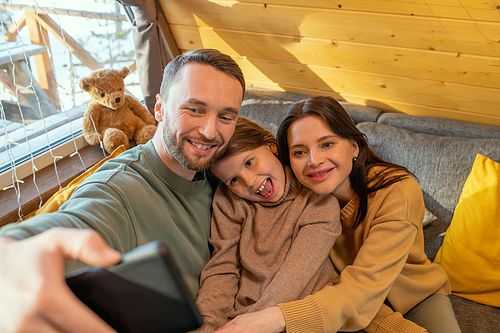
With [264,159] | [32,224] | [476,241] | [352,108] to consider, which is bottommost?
[476,241]

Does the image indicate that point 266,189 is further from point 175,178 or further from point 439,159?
point 439,159

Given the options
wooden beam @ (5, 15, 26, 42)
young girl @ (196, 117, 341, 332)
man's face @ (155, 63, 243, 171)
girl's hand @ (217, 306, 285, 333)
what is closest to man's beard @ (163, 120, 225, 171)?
man's face @ (155, 63, 243, 171)

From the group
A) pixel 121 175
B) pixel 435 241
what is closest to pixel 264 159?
pixel 121 175

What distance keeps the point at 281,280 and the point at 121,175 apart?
1.86ft

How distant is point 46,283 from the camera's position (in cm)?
33

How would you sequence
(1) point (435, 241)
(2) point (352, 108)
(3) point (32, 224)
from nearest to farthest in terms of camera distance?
(3) point (32, 224), (1) point (435, 241), (2) point (352, 108)

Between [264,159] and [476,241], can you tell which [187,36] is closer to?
[264,159]

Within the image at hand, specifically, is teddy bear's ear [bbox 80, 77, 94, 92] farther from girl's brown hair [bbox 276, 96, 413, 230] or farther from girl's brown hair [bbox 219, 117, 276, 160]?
girl's brown hair [bbox 276, 96, 413, 230]

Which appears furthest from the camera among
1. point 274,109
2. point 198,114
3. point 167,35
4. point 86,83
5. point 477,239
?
point 167,35

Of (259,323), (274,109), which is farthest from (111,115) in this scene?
(259,323)

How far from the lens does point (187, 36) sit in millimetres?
2174

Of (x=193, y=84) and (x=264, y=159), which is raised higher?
(x=193, y=84)

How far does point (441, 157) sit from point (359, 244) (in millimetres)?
611

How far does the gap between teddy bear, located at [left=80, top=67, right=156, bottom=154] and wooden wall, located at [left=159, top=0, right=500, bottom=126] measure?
24.4 inches
